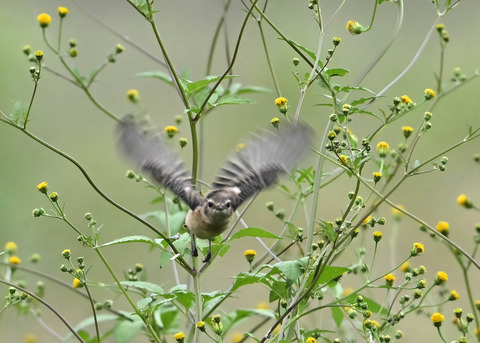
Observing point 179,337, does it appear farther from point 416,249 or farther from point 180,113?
point 180,113

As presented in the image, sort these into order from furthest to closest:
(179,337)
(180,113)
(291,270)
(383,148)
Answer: (180,113), (383,148), (179,337), (291,270)

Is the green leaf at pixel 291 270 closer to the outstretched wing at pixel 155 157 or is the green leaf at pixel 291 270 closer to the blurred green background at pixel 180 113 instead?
the outstretched wing at pixel 155 157

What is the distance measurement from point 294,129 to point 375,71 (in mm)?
5681

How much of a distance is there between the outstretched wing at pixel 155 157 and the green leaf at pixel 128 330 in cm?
43

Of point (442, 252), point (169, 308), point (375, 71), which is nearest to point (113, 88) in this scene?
point (375, 71)

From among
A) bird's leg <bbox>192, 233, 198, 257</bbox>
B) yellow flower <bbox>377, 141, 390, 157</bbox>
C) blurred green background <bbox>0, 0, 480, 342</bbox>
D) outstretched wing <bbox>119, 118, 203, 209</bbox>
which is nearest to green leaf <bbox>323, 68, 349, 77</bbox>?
yellow flower <bbox>377, 141, 390, 157</bbox>

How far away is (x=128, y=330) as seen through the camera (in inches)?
93.7

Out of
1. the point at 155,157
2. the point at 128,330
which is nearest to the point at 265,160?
the point at 155,157

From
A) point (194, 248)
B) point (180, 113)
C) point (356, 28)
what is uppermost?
point (180, 113)

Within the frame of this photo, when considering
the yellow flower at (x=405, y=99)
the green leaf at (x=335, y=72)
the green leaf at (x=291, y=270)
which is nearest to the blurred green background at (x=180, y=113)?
the yellow flower at (x=405, y=99)

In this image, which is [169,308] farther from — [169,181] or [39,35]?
[39,35]

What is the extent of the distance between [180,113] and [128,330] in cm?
472

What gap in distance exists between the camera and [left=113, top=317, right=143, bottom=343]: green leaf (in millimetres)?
2352

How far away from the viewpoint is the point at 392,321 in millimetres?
2150
